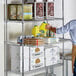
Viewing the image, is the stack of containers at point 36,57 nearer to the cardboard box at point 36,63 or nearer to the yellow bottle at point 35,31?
the cardboard box at point 36,63

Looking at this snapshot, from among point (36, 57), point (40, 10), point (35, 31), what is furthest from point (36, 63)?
point (40, 10)

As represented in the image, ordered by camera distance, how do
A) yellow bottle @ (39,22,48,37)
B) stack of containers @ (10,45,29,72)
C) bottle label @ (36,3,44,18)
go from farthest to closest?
yellow bottle @ (39,22,48,37), bottle label @ (36,3,44,18), stack of containers @ (10,45,29,72)

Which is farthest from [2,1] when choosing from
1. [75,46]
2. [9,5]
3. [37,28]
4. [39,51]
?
[75,46]

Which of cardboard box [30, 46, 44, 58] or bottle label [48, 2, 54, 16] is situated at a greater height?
bottle label [48, 2, 54, 16]

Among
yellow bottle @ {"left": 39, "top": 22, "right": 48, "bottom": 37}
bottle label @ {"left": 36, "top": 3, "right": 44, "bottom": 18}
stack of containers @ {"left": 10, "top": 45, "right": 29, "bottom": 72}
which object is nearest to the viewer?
stack of containers @ {"left": 10, "top": 45, "right": 29, "bottom": 72}

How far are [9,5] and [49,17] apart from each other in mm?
484

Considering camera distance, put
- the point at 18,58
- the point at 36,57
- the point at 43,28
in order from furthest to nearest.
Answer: the point at 43,28 → the point at 36,57 → the point at 18,58

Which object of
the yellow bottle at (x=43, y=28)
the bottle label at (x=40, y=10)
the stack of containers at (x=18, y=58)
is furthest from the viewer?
the yellow bottle at (x=43, y=28)

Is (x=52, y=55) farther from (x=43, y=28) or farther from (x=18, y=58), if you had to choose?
(x=18, y=58)

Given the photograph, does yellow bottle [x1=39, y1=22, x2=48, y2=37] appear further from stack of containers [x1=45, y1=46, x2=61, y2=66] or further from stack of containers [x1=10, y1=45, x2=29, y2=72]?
stack of containers [x1=10, y1=45, x2=29, y2=72]

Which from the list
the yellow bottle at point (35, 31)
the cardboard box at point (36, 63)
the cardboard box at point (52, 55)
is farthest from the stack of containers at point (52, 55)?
the yellow bottle at point (35, 31)

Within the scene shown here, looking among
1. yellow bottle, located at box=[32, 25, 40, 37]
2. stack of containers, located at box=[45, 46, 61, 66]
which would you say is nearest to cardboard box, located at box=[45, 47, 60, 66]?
stack of containers, located at box=[45, 46, 61, 66]

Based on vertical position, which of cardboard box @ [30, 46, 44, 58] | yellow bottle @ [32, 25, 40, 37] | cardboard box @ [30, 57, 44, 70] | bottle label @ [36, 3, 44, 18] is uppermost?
bottle label @ [36, 3, 44, 18]

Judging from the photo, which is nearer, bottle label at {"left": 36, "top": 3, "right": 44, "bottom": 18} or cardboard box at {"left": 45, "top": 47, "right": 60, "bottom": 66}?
bottle label at {"left": 36, "top": 3, "right": 44, "bottom": 18}
